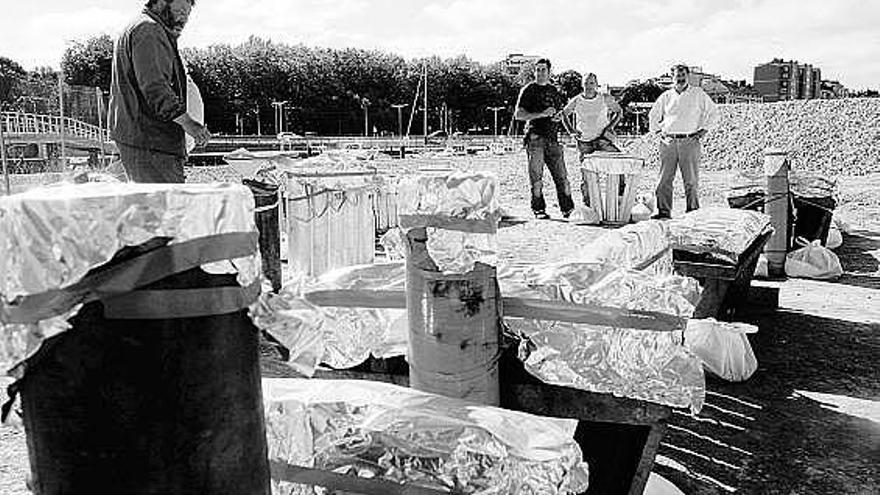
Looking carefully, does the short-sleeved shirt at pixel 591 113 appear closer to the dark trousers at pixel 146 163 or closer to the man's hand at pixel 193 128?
the man's hand at pixel 193 128

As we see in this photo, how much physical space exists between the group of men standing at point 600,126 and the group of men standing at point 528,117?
1 cm

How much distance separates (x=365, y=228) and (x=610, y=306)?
148 inches

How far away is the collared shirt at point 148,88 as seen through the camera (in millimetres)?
4406

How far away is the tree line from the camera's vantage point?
265 ft

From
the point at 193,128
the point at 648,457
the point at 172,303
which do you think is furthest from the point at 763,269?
the point at 172,303

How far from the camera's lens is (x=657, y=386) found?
2645 mm

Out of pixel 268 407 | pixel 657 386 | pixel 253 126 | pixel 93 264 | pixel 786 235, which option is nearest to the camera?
pixel 93 264

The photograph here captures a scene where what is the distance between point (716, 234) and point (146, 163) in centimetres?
346

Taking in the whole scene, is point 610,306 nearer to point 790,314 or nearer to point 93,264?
point 93,264

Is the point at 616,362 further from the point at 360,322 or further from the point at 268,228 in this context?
the point at 268,228

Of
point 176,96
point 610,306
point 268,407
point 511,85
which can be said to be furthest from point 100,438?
point 511,85

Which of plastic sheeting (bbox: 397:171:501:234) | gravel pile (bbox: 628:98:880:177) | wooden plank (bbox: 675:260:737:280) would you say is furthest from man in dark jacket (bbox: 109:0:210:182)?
gravel pile (bbox: 628:98:880:177)

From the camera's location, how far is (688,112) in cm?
1011

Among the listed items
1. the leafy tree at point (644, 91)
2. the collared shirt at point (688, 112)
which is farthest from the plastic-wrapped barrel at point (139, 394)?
the leafy tree at point (644, 91)
